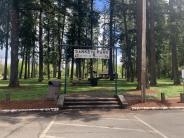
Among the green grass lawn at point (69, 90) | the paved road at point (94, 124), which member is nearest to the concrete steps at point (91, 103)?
the paved road at point (94, 124)

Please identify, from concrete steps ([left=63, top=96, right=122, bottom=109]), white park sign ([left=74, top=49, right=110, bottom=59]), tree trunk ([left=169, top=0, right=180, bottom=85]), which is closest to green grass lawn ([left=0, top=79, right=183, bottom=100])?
white park sign ([left=74, top=49, right=110, bottom=59])

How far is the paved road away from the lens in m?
13.7

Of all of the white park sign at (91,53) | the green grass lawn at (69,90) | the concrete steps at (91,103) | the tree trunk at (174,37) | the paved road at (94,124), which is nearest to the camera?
the paved road at (94,124)

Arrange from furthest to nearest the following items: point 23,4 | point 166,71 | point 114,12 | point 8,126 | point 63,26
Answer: point 166,71, point 63,26, point 114,12, point 23,4, point 8,126

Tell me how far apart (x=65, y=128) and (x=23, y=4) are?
2015 cm

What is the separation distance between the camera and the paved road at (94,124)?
13.7 meters

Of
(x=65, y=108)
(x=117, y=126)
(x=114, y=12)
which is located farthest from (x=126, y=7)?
(x=117, y=126)

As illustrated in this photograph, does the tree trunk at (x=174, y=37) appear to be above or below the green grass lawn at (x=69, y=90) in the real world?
above

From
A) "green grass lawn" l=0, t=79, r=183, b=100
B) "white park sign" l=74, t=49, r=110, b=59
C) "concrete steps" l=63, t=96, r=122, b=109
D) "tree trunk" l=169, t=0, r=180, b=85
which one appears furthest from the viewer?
"tree trunk" l=169, t=0, r=180, b=85

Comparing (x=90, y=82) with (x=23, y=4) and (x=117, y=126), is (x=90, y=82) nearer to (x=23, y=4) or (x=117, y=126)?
(x=23, y=4)

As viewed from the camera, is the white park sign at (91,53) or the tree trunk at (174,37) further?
the tree trunk at (174,37)

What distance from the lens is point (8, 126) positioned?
1542 cm

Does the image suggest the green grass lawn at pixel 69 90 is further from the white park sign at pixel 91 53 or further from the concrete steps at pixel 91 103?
the concrete steps at pixel 91 103

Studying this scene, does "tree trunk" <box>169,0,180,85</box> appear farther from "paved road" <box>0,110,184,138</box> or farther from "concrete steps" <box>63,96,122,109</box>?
"paved road" <box>0,110,184,138</box>
